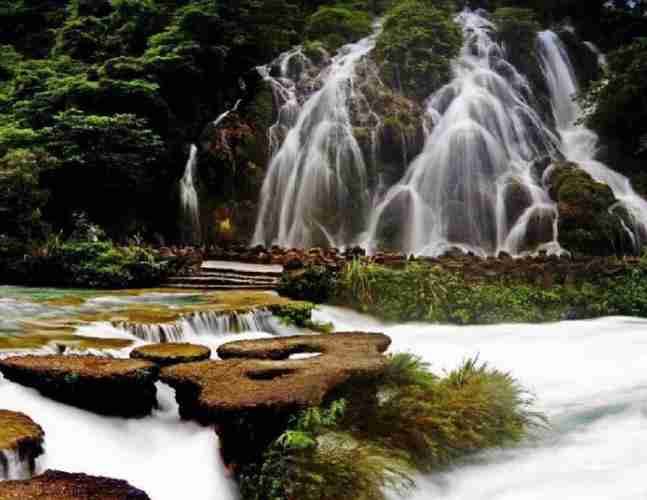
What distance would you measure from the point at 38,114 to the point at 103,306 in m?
10.7

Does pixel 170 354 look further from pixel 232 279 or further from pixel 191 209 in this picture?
pixel 191 209

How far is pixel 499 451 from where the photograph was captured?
507cm

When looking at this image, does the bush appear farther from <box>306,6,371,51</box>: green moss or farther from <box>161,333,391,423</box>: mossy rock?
<box>306,6,371,51</box>: green moss

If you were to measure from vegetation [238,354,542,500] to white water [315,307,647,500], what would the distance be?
191 mm

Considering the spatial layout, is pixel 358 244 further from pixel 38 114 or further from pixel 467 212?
pixel 38 114

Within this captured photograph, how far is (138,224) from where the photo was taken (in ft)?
56.2

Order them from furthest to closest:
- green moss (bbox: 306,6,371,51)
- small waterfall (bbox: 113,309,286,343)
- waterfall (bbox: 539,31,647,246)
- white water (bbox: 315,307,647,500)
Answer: green moss (bbox: 306,6,371,51)
waterfall (bbox: 539,31,647,246)
small waterfall (bbox: 113,309,286,343)
white water (bbox: 315,307,647,500)

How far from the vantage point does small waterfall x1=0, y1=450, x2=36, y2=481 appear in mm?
3670

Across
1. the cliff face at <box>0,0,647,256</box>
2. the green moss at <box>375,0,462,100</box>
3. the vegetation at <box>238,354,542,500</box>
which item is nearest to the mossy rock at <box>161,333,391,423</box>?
the vegetation at <box>238,354,542,500</box>

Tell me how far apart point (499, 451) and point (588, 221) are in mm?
10727

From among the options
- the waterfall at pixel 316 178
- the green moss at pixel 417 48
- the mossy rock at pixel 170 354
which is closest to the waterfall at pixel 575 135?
the green moss at pixel 417 48

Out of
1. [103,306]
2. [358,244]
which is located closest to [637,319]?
[358,244]

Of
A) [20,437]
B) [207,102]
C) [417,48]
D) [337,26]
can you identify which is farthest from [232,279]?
[337,26]

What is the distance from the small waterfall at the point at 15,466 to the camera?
367 cm
